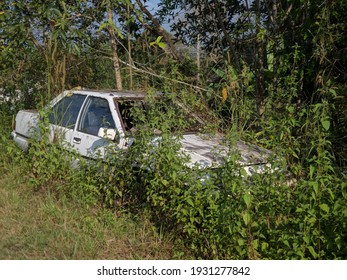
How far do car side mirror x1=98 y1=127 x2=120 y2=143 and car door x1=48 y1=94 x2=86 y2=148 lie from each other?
87 centimetres

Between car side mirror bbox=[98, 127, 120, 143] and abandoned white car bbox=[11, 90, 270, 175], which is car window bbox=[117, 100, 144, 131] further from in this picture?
car side mirror bbox=[98, 127, 120, 143]

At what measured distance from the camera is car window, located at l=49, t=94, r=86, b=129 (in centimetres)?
728

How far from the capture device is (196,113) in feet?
23.5

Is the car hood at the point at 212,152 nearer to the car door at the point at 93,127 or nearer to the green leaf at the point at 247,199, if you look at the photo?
the green leaf at the point at 247,199

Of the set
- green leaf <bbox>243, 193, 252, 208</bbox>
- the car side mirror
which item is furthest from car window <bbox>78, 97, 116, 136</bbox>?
green leaf <bbox>243, 193, 252, 208</bbox>

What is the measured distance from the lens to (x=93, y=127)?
6.92 metres

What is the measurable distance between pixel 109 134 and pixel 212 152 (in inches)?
56.2

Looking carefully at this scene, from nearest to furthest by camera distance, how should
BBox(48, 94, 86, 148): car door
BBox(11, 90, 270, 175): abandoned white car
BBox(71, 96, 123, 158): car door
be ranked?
BBox(11, 90, 270, 175): abandoned white car, BBox(71, 96, 123, 158): car door, BBox(48, 94, 86, 148): car door

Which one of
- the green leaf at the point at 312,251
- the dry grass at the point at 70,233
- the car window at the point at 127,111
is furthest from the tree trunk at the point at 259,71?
the green leaf at the point at 312,251

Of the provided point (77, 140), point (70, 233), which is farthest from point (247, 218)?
point (77, 140)

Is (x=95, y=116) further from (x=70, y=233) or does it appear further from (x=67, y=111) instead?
(x=70, y=233)

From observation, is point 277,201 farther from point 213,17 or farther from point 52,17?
point 213,17

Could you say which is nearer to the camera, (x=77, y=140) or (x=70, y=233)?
(x=70, y=233)
